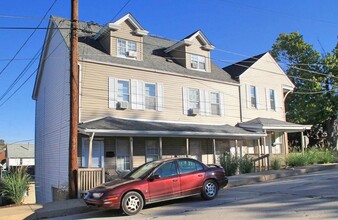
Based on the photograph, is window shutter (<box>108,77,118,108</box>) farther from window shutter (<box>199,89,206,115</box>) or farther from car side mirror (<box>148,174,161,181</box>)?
car side mirror (<box>148,174,161,181</box>)

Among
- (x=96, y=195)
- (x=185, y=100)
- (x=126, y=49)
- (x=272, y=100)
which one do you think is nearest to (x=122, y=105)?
(x=126, y=49)

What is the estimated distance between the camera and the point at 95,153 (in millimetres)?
18438

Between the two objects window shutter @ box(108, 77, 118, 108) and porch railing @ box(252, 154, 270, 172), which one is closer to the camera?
window shutter @ box(108, 77, 118, 108)

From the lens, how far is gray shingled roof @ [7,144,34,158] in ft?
221

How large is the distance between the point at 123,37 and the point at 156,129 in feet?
19.4

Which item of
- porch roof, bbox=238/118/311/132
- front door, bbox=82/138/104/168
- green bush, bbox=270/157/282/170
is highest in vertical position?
porch roof, bbox=238/118/311/132

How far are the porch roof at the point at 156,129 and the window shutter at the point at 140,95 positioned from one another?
0.92 meters

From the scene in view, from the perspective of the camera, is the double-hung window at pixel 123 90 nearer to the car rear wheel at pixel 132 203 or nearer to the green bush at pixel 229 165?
the green bush at pixel 229 165

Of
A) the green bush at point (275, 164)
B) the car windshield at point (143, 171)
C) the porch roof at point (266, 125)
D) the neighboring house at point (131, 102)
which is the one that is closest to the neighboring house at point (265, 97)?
the porch roof at point (266, 125)

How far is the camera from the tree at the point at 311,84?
3278 cm

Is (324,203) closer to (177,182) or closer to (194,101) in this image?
(177,182)

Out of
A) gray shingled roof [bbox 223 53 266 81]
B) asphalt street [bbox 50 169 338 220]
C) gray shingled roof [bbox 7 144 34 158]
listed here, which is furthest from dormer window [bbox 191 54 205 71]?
gray shingled roof [bbox 7 144 34 158]

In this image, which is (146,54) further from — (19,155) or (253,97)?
(19,155)

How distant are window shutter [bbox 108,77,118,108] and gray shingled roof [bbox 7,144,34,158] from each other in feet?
177
